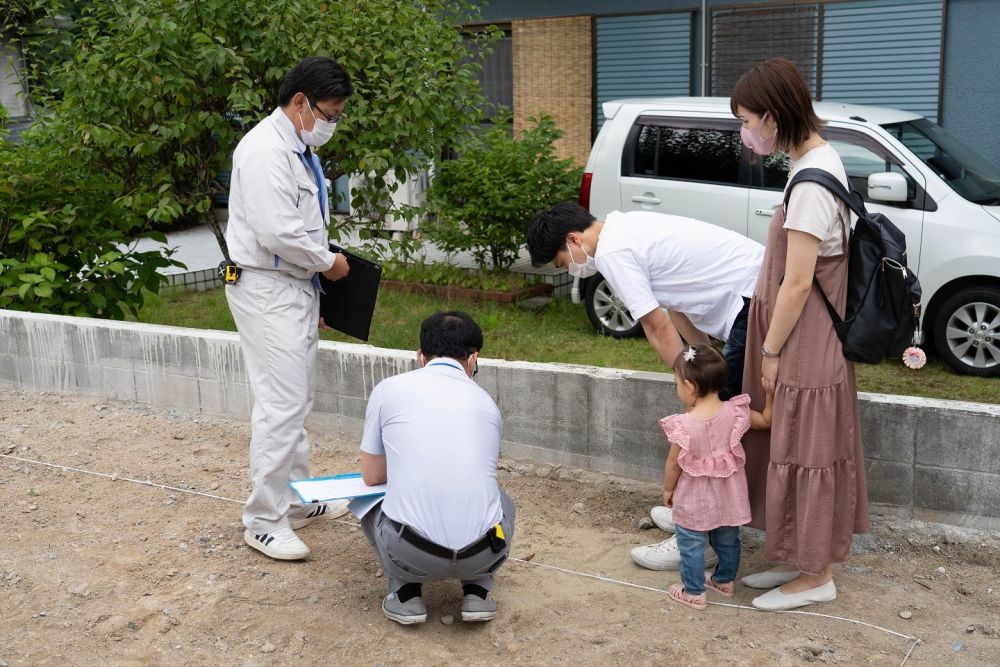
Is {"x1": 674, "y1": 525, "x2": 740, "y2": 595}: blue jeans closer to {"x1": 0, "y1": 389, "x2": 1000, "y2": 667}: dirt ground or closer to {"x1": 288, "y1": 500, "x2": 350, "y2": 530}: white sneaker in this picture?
{"x1": 0, "y1": 389, "x2": 1000, "y2": 667}: dirt ground

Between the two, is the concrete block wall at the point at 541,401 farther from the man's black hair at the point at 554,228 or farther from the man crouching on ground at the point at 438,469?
the man crouching on ground at the point at 438,469

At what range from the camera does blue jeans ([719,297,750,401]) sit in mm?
4260

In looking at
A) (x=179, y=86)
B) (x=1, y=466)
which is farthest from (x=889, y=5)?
(x=1, y=466)

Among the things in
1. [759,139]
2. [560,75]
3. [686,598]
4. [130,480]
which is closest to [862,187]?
[759,139]

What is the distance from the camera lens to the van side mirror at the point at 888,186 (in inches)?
274

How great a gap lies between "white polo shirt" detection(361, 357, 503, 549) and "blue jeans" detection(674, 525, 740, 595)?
0.73m

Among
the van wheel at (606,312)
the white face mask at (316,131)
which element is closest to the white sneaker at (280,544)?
the white face mask at (316,131)

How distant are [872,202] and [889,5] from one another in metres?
3.63

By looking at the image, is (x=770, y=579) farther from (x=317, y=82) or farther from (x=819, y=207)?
(x=317, y=82)

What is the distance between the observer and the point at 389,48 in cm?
721

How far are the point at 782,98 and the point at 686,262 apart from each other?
2.58ft

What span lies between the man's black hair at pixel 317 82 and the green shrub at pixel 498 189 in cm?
466

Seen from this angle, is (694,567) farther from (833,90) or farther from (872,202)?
(833,90)

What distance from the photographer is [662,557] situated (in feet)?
14.4
